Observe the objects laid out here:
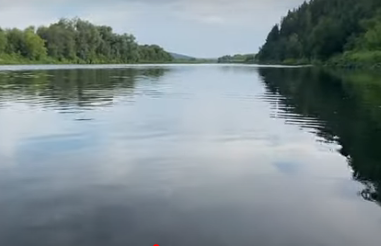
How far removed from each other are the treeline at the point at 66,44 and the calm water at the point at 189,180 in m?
116

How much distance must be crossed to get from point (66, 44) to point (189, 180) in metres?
150

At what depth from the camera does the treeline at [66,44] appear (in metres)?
136

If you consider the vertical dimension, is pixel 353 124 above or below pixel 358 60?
above

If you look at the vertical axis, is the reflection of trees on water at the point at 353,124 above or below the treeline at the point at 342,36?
below

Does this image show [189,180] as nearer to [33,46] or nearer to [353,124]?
[353,124]

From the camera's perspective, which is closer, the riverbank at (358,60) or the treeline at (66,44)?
the riverbank at (358,60)

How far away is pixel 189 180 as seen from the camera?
10.3m

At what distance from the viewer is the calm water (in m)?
7.35

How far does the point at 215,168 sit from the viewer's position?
11438mm

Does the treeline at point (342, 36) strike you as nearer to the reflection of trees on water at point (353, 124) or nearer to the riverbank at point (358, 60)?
the riverbank at point (358, 60)

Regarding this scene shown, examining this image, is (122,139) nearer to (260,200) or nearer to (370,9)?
(260,200)

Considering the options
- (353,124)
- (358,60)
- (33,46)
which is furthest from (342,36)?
(353,124)

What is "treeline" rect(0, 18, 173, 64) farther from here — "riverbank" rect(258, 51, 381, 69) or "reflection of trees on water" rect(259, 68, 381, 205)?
"reflection of trees on water" rect(259, 68, 381, 205)

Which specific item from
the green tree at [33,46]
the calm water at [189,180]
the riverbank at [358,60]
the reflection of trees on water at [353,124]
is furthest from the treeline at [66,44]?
the calm water at [189,180]
